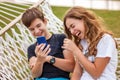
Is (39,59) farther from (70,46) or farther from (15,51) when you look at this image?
(15,51)

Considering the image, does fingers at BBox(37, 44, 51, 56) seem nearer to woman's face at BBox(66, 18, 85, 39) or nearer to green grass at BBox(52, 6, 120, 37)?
woman's face at BBox(66, 18, 85, 39)

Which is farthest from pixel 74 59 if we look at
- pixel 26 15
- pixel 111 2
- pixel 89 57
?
pixel 111 2

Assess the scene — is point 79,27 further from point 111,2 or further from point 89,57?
point 111,2

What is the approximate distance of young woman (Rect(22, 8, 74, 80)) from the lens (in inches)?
105

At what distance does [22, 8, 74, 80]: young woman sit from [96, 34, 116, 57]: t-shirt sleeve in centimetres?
29

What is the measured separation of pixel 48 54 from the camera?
2734mm

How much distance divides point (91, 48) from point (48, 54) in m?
0.35

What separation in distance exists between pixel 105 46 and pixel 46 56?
39 centimetres

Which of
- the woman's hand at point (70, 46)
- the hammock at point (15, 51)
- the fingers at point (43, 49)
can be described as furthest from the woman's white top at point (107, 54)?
the hammock at point (15, 51)

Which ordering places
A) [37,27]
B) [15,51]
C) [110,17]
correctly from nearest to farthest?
[37,27] → [15,51] → [110,17]

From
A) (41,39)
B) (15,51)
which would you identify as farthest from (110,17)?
(41,39)

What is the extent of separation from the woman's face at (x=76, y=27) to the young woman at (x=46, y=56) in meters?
0.19

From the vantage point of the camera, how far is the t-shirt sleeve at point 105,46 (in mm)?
2445

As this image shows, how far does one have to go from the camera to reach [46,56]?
2.63 metres
